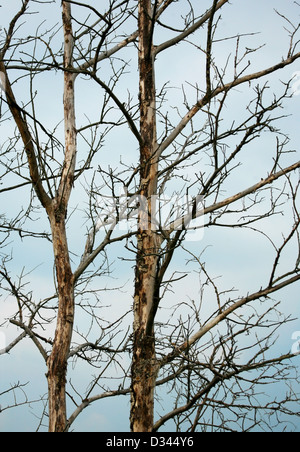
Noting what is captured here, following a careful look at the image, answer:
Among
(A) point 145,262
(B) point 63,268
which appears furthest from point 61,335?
(A) point 145,262

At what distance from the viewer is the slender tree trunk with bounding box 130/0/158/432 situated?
237 inches

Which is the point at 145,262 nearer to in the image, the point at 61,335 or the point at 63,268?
the point at 63,268

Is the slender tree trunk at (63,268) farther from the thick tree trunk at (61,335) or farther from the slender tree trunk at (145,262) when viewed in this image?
the slender tree trunk at (145,262)

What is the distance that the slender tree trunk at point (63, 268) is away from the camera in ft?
22.9

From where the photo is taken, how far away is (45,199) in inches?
293

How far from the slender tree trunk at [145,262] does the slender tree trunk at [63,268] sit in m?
1.02

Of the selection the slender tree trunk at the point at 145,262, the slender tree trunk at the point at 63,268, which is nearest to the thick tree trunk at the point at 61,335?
the slender tree trunk at the point at 63,268

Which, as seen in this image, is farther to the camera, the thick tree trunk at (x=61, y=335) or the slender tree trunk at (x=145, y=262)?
the thick tree trunk at (x=61, y=335)

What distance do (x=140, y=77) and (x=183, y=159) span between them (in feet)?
4.02

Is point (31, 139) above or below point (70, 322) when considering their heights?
above

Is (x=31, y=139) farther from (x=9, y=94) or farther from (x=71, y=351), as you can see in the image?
(x=71, y=351)

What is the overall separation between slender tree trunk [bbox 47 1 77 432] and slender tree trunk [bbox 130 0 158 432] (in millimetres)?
1017
